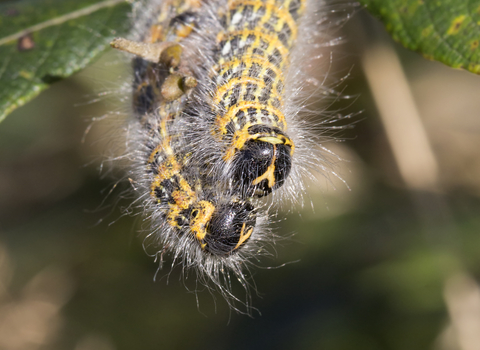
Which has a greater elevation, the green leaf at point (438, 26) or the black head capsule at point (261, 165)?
the green leaf at point (438, 26)

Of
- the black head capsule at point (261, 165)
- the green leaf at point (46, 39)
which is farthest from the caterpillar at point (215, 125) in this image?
the green leaf at point (46, 39)

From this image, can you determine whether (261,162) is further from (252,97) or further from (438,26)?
(438,26)

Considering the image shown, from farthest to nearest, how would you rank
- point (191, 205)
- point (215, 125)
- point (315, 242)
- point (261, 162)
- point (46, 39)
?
1. point (315, 242)
2. point (46, 39)
3. point (215, 125)
4. point (191, 205)
5. point (261, 162)

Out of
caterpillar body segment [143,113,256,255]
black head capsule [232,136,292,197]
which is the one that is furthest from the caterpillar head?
caterpillar body segment [143,113,256,255]

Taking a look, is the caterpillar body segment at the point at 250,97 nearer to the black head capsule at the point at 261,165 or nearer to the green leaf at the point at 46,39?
the black head capsule at the point at 261,165

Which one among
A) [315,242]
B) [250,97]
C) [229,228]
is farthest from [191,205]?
[315,242]

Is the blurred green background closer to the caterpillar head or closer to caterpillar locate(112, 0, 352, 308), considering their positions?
caterpillar locate(112, 0, 352, 308)

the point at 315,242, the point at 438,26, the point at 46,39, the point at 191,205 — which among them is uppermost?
the point at 46,39
